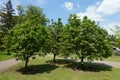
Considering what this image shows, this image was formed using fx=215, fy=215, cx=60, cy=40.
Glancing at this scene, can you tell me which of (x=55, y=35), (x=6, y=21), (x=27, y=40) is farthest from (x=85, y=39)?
(x=6, y=21)

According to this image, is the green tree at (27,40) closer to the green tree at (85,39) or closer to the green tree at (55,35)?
the green tree at (85,39)

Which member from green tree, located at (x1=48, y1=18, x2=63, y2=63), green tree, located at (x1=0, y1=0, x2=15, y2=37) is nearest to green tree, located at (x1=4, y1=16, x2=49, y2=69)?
green tree, located at (x1=48, y1=18, x2=63, y2=63)

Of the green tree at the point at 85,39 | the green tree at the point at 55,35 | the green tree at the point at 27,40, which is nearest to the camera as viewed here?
the green tree at the point at 27,40

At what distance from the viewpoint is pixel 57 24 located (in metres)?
30.8

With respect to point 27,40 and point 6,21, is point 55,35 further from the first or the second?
point 6,21

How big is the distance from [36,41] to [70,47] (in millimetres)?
4669

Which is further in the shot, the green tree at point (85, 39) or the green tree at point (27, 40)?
the green tree at point (85, 39)

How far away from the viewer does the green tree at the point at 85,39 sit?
25469 millimetres

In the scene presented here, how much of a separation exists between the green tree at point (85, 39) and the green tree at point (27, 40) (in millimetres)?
3119

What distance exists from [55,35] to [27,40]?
756cm

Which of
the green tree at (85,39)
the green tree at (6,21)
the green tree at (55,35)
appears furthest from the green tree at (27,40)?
the green tree at (6,21)

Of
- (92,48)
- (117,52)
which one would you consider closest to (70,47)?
(92,48)

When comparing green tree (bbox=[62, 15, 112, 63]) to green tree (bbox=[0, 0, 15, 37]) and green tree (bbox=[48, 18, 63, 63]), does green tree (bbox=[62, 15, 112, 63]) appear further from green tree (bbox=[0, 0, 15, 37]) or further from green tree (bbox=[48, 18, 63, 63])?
green tree (bbox=[0, 0, 15, 37])

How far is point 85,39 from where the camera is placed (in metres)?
25.7
